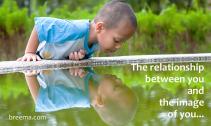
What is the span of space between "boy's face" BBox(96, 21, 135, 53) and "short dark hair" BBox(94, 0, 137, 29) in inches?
1.0

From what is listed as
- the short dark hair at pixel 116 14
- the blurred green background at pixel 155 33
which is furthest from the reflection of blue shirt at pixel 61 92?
the blurred green background at pixel 155 33

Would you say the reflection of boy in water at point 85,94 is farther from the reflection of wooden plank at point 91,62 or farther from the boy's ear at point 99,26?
the boy's ear at point 99,26

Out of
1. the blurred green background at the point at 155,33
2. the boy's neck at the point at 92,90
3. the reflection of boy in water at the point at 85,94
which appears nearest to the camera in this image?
the reflection of boy in water at the point at 85,94

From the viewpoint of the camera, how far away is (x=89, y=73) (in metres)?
3.00

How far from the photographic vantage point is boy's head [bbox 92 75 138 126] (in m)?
1.70

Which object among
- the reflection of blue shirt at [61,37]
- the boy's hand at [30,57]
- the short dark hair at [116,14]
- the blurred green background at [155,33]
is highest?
the short dark hair at [116,14]

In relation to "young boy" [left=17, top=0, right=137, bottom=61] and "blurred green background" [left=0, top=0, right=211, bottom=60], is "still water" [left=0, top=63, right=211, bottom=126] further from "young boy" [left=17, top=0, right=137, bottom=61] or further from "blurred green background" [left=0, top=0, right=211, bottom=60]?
"blurred green background" [left=0, top=0, right=211, bottom=60]

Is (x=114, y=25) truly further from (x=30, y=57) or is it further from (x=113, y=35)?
(x=30, y=57)

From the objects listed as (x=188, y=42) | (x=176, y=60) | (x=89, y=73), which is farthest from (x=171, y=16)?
(x=89, y=73)

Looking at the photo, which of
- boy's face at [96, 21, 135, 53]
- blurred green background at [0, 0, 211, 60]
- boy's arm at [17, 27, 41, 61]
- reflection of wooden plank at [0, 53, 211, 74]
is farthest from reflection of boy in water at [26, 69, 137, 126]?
blurred green background at [0, 0, 211, 60]

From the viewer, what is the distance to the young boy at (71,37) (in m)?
3.28

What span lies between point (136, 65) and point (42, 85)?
1.22 m

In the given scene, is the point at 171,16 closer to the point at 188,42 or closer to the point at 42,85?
the point at 188,42

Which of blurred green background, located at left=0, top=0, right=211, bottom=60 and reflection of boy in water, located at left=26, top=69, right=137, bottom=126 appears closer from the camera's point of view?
reflection of boy in water, located at left=26, top=69, right=137, bottom=126
